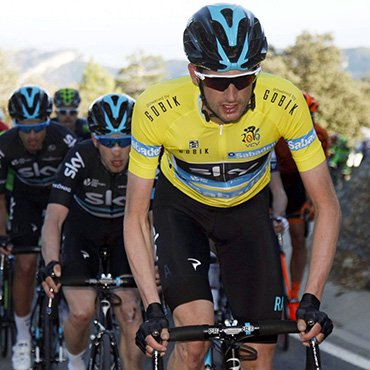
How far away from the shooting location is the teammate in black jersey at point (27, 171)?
6.31 metres

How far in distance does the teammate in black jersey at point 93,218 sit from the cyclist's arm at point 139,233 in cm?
133

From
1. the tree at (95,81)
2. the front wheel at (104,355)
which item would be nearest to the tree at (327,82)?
the tree at (95,81)

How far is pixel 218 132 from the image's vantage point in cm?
373

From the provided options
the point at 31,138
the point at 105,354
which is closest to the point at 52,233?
the point at 105,354

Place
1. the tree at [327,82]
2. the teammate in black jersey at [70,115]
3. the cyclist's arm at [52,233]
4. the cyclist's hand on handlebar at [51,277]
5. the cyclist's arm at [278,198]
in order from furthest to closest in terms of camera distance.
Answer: the tree at [327,82] → the teammate in black jersey at [70,115] → the cyclist's arm at [278,198] → the cyclist's arm at [52,233] → the cyclist's hand on handlebar at [51,277]

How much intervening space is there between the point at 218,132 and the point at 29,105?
11.0 feet

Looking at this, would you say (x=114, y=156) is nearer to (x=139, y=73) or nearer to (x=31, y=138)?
(x=31, y=138)

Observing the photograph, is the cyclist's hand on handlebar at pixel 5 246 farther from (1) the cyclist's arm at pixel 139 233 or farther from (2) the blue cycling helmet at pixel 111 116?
(1) the cyclist's arm at pixel 139 233

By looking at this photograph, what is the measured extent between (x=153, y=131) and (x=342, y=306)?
477 cm

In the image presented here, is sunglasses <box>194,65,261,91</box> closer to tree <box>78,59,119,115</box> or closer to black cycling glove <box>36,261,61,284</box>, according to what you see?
black cycling glove <box>36,261,61,284</box>

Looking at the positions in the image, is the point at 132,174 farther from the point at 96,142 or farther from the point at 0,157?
the point at 0,157

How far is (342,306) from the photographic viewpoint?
7.71m

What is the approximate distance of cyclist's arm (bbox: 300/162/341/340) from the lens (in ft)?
11.1

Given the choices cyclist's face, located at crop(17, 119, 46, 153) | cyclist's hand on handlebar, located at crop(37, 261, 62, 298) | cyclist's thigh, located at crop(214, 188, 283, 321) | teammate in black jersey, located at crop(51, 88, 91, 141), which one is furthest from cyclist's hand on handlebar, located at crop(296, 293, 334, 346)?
teammate in black jersey, located at crop(51, 88, 91, 141)
